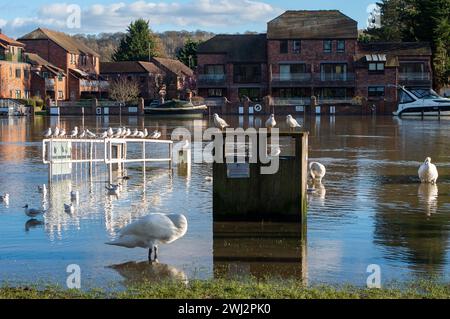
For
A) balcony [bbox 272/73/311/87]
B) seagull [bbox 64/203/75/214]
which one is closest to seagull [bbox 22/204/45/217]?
seagull [bbox 64/203/75/214]

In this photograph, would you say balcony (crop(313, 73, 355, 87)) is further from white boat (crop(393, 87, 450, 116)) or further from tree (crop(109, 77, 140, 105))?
tree (crop(109, 77, 140, 105))

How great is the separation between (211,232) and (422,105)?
57.8m

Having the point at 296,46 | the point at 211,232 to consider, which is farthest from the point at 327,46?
the point at 211,232

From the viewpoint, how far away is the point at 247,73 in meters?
87.4

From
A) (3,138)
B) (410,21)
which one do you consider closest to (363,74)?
(410,21)

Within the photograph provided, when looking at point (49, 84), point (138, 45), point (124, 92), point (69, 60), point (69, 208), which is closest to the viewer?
point (69, 208)

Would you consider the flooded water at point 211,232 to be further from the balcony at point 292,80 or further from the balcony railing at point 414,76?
the balcony railing at point 414,76

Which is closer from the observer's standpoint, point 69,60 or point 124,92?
point 124,92

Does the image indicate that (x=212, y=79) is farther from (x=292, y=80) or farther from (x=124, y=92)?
(x=124, y=92)

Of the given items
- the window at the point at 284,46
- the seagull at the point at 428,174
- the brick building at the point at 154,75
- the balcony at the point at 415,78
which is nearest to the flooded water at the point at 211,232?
the seagull at the point at 428,174

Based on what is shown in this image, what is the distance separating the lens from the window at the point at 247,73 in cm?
8694

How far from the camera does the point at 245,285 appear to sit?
960 cm
